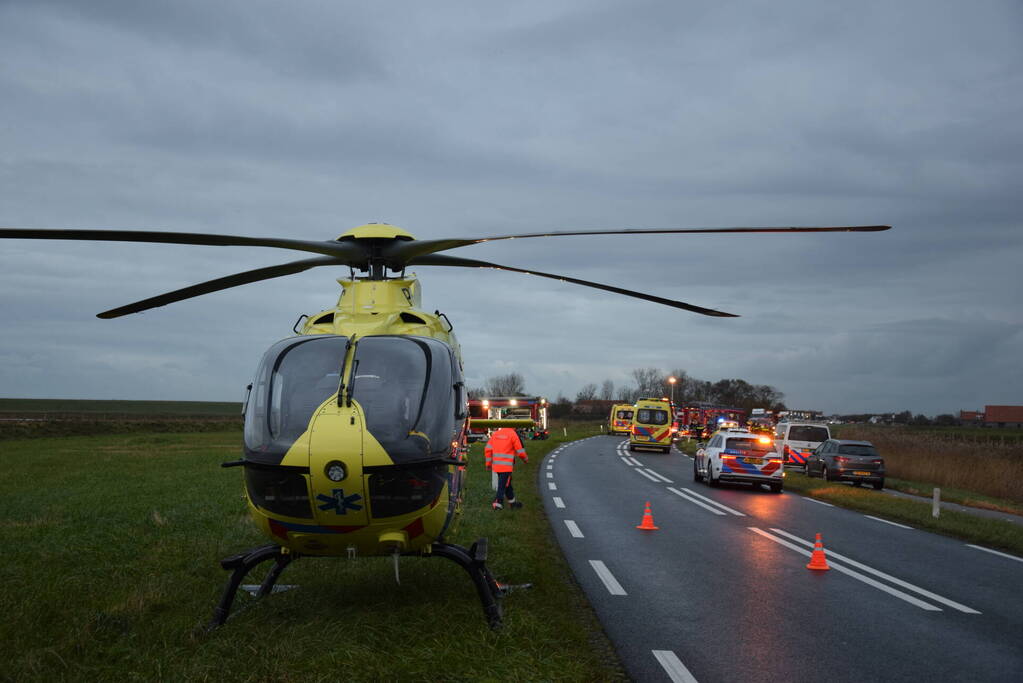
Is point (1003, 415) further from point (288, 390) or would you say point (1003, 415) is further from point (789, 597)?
point (288, 390)

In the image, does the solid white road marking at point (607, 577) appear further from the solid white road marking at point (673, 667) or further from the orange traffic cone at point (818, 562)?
the orange traffic cone at point (818, 562)

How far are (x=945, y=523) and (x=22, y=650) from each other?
1476 cm

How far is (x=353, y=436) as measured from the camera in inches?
219

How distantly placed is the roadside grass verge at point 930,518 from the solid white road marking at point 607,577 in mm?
7041

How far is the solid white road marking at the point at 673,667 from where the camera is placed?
5.60 meters

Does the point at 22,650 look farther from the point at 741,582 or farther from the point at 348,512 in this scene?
the point at 741,582

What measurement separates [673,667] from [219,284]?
17.3 feet

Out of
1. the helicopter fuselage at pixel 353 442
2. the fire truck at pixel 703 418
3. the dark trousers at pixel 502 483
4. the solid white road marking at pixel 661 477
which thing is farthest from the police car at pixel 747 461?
the fire truck at pixel 703 418

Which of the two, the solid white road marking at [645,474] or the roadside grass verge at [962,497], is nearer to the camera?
the roadside grass verge at [962,497]

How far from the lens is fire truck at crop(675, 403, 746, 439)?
51.8 meters

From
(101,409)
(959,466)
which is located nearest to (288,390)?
(959,466)

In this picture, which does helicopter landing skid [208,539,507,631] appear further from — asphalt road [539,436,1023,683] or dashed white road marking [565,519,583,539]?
dashed white road marking [565,519,583,539]

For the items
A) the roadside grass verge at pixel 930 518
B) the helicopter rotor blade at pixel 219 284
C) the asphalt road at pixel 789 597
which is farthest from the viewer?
the roadside grass verge at pixel 930 518

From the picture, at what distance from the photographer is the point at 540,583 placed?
8453 millimetres
